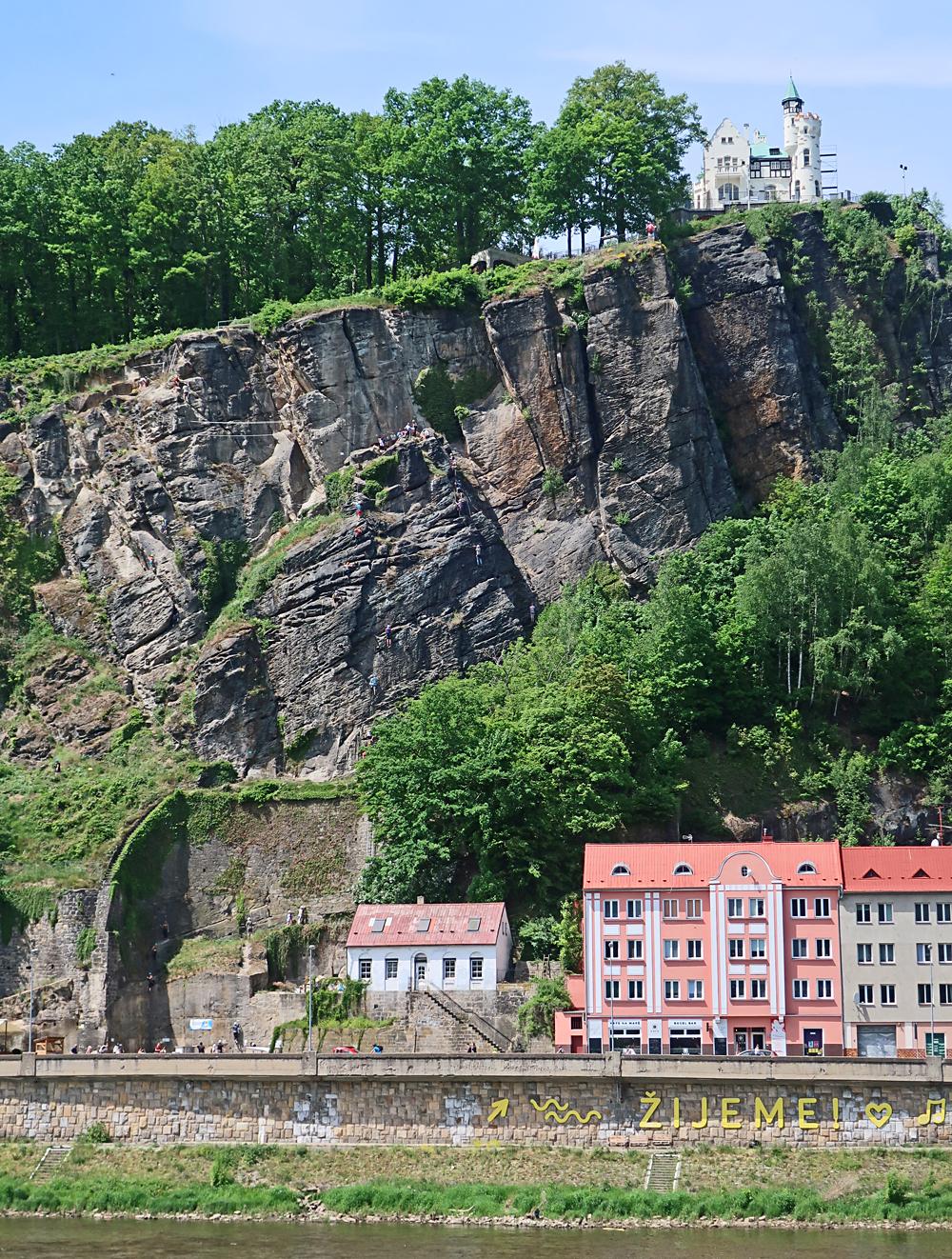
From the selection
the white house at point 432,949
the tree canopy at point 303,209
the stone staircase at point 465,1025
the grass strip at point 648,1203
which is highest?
the tree canopy at point 303,209

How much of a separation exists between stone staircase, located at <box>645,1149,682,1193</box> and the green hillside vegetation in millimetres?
16154

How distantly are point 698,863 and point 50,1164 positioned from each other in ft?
84.0

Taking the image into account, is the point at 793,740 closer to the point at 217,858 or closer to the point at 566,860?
the point at 566,860

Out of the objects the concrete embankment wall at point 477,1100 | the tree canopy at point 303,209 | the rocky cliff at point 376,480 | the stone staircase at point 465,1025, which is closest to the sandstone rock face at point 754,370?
the rocky cliff at point 376,480

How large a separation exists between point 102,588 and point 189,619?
4.98 metres

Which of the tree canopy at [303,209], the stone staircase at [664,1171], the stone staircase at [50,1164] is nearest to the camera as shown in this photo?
the stone staircase at [664,1171]

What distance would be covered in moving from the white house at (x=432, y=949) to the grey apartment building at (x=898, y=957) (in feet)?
41.8

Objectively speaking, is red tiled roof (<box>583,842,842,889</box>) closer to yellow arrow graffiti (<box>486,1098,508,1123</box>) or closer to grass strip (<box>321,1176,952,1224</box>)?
yellow arrow graffiti (<box>486,1098,508,1123</box>)

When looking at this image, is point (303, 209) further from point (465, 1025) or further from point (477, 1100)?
point (477, 1100)

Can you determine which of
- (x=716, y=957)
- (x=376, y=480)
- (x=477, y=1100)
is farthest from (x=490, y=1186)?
(x=376, y=480)

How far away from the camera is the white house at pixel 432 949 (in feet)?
266

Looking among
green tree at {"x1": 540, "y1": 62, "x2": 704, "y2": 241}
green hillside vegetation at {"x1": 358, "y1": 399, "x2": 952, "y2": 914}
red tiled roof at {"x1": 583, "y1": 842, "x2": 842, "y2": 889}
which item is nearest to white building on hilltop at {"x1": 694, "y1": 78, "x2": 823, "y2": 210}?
green tree at {"x1": 540, "y1": 62, "x2": 704, "y2": 241}

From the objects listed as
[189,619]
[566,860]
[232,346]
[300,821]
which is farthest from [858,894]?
[232,346]

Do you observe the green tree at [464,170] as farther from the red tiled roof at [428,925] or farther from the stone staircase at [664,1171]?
the stone staircase at [664,1171]
